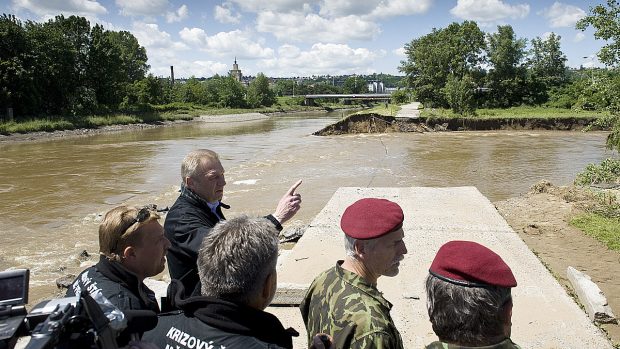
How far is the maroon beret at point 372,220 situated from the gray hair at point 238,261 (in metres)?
0.60

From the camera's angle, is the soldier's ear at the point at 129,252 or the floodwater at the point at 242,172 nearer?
the soldier's ear at the point at 129,252

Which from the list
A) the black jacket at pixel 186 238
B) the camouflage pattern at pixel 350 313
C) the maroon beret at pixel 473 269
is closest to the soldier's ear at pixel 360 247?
the camouflage pattern at pixel 350 313

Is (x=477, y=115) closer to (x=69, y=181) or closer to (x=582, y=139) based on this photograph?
(x=582, y=139)

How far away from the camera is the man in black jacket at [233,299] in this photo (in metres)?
1.79

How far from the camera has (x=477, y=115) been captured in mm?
45812

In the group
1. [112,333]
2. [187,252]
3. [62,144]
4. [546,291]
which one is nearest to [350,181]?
[546,291]

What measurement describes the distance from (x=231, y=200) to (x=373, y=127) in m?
27.9

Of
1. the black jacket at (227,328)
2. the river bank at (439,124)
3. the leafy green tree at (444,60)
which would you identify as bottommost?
the river bank at (439,124)

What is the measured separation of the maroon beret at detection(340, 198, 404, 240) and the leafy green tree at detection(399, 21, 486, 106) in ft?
188

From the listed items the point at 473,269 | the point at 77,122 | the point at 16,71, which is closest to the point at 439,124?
the point at 77,122

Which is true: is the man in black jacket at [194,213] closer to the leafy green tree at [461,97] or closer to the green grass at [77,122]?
the green grass at [77,122]

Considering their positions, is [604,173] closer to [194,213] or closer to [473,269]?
[194,213]

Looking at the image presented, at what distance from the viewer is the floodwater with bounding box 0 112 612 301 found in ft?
40.4

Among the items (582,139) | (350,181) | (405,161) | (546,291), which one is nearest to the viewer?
(546,291)
